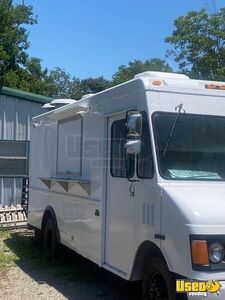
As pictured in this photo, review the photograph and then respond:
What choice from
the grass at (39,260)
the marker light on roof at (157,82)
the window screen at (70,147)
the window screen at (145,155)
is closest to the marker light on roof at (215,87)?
the marker light on roof at (157,82)

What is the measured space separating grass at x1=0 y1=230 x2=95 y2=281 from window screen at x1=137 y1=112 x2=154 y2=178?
2.89 m

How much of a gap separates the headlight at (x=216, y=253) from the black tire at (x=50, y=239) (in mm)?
4844

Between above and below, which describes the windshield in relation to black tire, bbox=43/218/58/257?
above

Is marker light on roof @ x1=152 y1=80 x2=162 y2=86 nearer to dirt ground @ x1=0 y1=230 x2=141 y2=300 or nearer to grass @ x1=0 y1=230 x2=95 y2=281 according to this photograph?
dirt ground @ x1=0 y1=230 x2=141 y2=300

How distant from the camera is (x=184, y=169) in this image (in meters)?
5.76

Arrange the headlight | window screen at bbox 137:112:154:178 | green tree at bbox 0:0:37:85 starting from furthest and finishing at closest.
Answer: green tree at bbox 0:0:37:85 → window screen at bbox 137:112:154:178 → the headlight

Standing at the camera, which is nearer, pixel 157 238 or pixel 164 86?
pixel 157 238

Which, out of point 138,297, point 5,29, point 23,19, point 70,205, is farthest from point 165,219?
point 23,19

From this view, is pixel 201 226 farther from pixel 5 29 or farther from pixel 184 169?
pixel 5 29

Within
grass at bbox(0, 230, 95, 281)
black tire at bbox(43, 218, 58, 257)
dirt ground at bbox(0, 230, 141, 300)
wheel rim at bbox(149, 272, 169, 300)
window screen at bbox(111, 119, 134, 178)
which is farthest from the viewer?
black tire at bbox(43, 218, 58, 257)

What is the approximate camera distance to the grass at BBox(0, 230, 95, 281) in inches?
336

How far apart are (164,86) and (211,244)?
1.88 metres

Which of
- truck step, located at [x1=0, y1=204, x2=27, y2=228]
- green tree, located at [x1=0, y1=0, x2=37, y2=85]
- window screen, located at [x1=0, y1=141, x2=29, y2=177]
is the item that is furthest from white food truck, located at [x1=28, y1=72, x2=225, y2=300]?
green tree, located at [x1=0, y1=0, x2=37, y2=85]

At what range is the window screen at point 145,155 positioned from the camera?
5.79m
